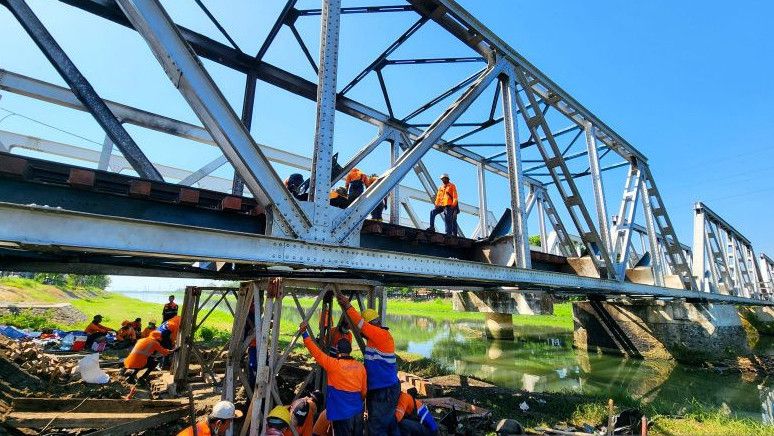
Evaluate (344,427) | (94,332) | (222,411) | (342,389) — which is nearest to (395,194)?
(342,389)

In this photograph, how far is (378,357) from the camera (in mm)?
5652

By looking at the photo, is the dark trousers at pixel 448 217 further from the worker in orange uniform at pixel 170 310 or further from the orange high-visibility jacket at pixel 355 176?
the worker in orange uniform at pixel 170 310

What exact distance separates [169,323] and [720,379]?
60.4 ft

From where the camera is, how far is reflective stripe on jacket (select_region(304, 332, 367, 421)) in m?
5.12

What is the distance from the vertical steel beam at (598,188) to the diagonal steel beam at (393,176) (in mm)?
5870

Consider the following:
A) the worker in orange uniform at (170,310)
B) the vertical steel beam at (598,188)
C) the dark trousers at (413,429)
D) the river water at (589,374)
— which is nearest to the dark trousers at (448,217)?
the vertical steel beam at (598,188)

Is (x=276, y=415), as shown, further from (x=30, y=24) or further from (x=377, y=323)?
(x=30, y=24)

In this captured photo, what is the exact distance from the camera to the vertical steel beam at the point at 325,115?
3.88 metres

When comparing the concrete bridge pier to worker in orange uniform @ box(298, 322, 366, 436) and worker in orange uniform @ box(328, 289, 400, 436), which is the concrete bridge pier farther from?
worker in orange uniform @ box(298, 322, 366, 436)

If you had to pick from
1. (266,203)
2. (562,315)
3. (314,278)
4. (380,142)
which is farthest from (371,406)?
(562,315)

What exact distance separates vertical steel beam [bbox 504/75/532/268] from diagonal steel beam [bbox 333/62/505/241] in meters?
1.30

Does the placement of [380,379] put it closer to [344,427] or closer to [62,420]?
[344,427]

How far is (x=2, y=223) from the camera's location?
2373 mm

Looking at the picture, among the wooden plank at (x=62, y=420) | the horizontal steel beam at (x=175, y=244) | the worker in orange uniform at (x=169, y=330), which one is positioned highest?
the horizontal steel beam at (x=175, y=244)
